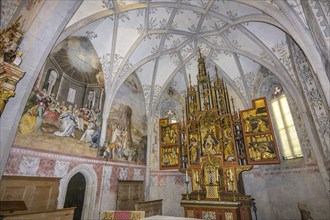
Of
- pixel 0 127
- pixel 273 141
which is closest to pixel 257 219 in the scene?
pixel 273 141

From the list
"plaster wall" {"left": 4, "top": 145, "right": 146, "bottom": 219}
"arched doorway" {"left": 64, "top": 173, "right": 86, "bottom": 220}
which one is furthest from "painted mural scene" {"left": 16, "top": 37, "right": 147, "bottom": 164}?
"arched doorway" {"left": 64, "top": 173, "right": 86, "bottom": 220}

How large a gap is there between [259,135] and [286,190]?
3.68m

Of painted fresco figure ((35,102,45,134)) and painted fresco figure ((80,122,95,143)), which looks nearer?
painted fresco figure ((35,102,45,134))

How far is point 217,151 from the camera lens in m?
9.13

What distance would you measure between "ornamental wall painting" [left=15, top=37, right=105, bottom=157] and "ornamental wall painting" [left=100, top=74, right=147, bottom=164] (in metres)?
0.92

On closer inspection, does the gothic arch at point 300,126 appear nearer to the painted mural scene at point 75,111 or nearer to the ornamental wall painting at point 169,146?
the ornamental wall painting at point 169,146

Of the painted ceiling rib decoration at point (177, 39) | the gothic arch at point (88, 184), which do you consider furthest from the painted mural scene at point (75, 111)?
the painted ceiling rib decoration at point (177, 39)

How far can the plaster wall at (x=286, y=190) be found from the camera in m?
7.70

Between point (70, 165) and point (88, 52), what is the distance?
18.6 feet

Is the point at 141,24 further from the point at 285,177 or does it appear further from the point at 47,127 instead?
the point at 285,177

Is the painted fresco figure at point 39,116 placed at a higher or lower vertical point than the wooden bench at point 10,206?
higher

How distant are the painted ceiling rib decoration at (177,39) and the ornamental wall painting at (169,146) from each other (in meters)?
2.95

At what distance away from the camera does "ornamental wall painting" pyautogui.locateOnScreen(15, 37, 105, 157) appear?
20.8 feet

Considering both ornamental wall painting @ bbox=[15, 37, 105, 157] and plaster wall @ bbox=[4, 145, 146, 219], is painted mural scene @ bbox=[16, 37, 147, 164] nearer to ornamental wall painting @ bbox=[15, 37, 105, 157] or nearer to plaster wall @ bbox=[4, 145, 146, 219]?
ornamental wall painting @ bbox=[15, 37, 105, 157]
